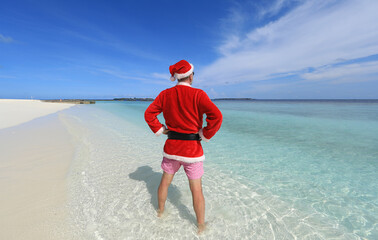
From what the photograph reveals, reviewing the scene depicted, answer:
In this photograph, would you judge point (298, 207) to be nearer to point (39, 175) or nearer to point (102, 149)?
point (39, 175)

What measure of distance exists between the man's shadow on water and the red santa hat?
2337 mm

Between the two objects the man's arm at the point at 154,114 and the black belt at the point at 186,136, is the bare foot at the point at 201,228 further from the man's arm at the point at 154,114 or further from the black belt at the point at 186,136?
the man's arm at the point at 154,114

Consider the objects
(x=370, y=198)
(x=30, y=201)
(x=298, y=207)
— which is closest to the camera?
(x=30, y=201)

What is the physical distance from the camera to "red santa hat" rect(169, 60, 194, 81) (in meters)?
2.17

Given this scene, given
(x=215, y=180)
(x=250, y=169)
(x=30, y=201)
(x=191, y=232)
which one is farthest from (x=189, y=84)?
(x=250, y=169)

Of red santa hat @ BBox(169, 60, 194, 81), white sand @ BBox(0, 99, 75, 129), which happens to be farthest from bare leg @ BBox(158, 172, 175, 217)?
white sand @ BBox(0, 99, 75, 129)

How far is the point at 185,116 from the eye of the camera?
2.16 metres

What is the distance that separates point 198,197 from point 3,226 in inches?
110

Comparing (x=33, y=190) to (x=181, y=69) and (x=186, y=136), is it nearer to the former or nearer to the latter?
(x=186, y=136)

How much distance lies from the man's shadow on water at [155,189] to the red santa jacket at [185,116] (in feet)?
4.41

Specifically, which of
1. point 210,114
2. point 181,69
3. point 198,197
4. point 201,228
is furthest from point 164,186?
point 181,69

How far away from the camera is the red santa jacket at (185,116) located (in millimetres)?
2062

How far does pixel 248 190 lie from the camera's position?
12.3 ft

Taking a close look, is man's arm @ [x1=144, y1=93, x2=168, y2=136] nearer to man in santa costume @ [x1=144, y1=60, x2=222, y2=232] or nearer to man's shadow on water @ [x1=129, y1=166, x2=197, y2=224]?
man in santa costume @ [x1=144, y1=60, x2=222, y2=232]
